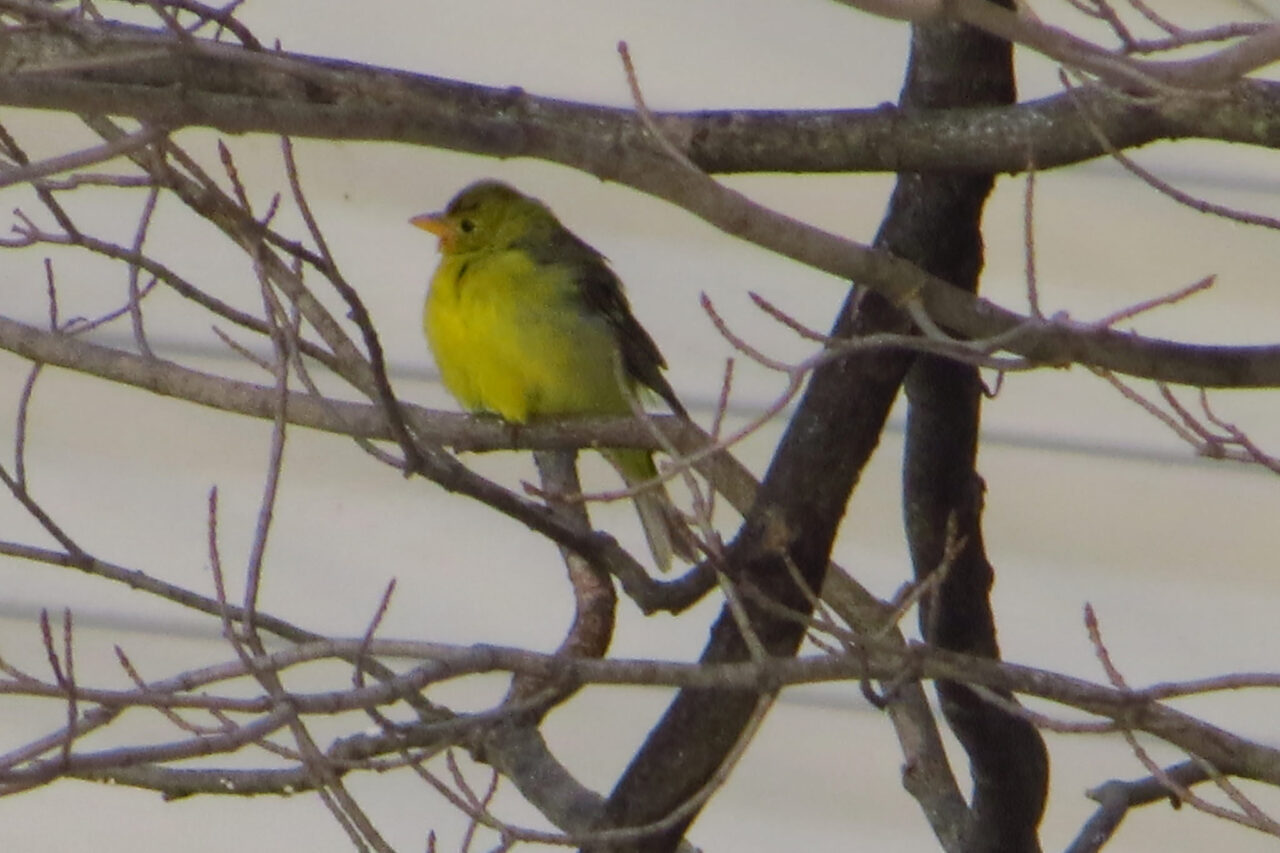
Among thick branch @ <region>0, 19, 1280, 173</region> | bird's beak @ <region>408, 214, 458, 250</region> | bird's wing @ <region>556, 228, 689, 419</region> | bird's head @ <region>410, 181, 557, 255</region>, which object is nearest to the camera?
thick branch @ <region>0, 19, 1280, 173</region>

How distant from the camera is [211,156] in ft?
15.5

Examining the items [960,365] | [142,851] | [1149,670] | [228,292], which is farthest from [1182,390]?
[142,851]

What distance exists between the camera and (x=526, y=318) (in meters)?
5.10

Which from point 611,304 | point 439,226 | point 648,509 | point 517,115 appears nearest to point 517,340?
point 611,304

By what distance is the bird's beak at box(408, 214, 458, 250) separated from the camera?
479cm

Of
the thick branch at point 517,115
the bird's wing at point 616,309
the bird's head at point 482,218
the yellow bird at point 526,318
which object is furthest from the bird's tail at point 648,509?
the thick branch at point 517,115

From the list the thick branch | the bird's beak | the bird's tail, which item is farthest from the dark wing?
the thick branch

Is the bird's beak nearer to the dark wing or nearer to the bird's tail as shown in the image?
the dark wing

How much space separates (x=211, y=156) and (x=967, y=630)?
2272 mm

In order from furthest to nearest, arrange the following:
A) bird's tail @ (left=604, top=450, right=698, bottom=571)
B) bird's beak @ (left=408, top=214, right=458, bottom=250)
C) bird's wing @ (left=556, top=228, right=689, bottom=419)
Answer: bird's beak @ (left=408, top=214, right=458, bottom=250) < bird's wing @ (left=556, top=228, right=689, bottom=419) < bird's tail @ (left=604, top=450, right=698, bottom=571)

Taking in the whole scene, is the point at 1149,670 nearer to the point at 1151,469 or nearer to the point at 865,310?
the point at 1151,469

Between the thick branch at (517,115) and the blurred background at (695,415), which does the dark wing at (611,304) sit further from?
the thick branch at (517,115)

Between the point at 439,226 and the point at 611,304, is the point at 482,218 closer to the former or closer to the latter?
the point at 439,226

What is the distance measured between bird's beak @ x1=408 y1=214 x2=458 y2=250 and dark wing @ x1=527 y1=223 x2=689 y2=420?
0.35m
